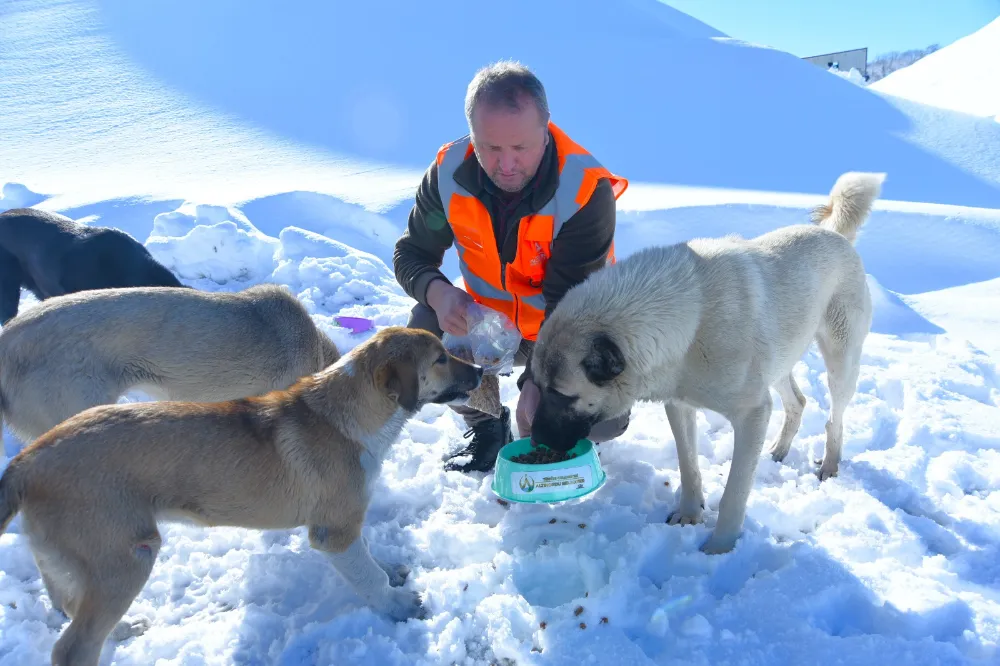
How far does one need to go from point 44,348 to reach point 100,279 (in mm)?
1817

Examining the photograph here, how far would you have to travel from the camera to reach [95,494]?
2.65 meters

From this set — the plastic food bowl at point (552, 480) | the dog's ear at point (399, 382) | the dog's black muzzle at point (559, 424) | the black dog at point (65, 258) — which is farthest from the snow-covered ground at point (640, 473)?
the black dog at point (65, 258)

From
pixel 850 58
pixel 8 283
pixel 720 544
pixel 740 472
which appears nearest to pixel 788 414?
pixel 740 472

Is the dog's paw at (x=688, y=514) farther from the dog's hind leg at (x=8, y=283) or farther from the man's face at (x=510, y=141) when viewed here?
the dog's hind leg at (x=8, y=283)

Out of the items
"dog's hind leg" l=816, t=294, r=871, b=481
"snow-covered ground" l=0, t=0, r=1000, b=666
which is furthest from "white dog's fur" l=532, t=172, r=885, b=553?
"snow-covered ground" l=0, t=0, r=1000, b=666

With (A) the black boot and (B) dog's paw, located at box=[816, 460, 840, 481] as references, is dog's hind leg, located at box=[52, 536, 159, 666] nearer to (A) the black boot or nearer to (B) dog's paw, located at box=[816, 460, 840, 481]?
(A) the black boot

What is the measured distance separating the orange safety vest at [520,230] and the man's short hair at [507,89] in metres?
0.42

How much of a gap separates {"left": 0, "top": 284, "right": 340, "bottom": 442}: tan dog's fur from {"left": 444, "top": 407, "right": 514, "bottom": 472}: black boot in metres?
1.17

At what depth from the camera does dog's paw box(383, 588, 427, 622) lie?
3188 millimetres

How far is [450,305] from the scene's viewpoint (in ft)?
13.5

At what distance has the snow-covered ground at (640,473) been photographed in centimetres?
304

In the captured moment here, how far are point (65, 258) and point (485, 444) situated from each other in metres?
3.64

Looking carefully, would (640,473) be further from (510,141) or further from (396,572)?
(510,141)

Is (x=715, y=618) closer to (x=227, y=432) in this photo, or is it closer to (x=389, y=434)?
(x=389, y=434)
